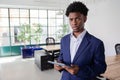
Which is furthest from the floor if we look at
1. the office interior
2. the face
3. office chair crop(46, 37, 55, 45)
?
the face

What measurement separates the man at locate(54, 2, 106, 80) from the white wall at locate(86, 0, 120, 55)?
3.76 meters

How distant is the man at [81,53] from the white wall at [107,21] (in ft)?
12.3

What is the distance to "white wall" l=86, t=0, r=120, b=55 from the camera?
466 cm

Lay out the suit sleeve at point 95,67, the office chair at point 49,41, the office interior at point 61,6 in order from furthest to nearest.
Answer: the office chair at point 49,41, the office interior at point 61,6, the suit sleeve at point 95,67

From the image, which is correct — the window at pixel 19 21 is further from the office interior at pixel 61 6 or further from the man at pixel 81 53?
the man at pixel 81 53

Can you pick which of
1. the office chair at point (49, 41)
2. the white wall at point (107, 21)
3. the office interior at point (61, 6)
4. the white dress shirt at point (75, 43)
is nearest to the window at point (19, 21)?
the office interior at point (61, 6)

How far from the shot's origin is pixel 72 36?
1.29m

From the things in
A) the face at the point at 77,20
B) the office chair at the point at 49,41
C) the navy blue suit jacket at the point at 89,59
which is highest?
the face at the point at 77,20

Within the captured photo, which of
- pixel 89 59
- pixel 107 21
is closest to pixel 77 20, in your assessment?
pixel 89 59

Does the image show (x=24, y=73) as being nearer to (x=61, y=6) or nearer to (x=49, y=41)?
(x=49, y=41)

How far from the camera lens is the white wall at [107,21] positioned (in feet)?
15.3

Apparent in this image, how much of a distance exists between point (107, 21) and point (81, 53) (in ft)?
13.7

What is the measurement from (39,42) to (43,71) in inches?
120

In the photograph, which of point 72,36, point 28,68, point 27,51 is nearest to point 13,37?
point 27,51
